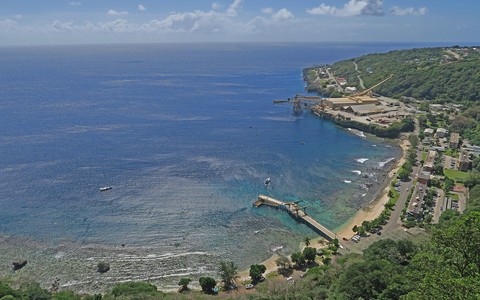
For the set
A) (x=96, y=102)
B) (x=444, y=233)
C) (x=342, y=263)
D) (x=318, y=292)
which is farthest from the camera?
(x=96, y=102)

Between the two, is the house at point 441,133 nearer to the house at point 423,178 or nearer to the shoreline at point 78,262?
the house at point 423,178

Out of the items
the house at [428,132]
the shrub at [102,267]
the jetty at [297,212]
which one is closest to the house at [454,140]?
the house at [428,132]

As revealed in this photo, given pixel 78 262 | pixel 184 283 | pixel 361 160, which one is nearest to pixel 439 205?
pixel 361 160

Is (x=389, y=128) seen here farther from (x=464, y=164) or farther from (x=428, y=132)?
(x=464, y=164)

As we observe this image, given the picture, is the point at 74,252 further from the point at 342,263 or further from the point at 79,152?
the point at 79,152

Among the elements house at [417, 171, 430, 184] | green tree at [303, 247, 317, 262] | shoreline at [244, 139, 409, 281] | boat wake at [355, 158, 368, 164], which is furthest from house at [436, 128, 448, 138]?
green tree at [303, 247, 317, 262]

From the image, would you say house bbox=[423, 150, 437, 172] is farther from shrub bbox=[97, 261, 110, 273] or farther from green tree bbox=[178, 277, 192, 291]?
shrub bbox=[97, 261, 110, 273]

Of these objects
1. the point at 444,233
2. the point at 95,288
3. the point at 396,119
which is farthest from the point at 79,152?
the point at 396,119
